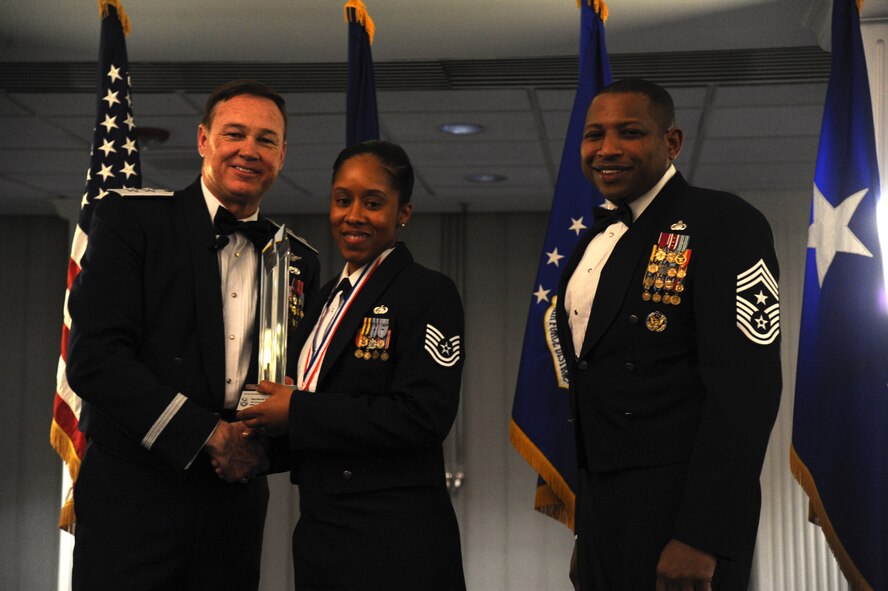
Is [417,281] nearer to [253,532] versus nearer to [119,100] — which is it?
[253,532]

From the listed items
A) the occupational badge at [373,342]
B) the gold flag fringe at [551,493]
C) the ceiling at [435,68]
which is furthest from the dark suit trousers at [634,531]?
the ceiling at [435,68]

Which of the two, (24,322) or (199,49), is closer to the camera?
(199,49)

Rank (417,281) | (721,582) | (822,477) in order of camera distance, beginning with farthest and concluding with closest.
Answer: (822,477), (417,281), (721,582)

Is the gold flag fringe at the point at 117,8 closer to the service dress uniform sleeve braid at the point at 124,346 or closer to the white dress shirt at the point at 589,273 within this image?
the service dress uniform sleeve braid at the point at 124,346

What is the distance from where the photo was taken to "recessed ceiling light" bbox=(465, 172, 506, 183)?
654 cm

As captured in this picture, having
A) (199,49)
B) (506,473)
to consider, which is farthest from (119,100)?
(506,473)

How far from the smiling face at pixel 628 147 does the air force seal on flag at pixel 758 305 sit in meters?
0.28

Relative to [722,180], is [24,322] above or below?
below

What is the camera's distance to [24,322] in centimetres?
787

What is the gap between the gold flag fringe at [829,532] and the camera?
277cm

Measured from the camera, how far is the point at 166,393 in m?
1.84

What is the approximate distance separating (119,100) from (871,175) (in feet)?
8.18

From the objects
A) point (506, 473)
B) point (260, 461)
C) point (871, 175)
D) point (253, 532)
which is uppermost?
point (871, 175)

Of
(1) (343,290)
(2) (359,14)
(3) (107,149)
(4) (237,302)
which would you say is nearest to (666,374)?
(1) (343,290)
